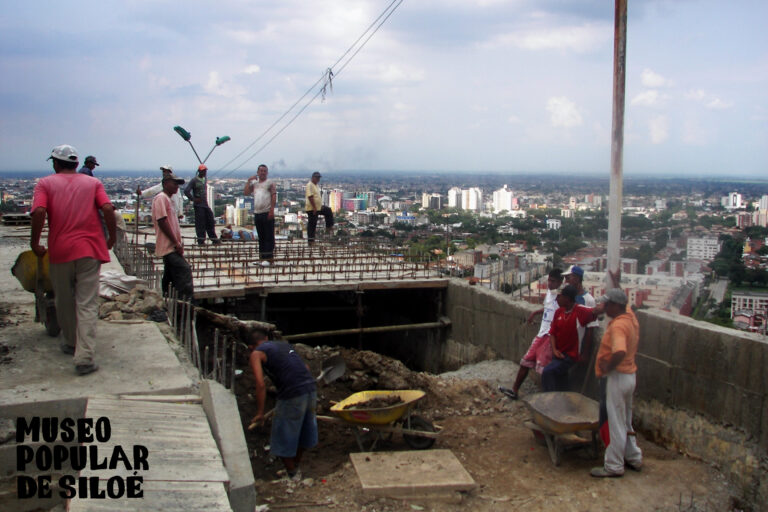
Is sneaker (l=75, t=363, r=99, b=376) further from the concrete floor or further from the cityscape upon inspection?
the cityscape

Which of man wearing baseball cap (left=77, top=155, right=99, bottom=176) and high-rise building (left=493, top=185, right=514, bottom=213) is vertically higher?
man wearing baseball cap (left=77, top=155, right=99, bottom=176)

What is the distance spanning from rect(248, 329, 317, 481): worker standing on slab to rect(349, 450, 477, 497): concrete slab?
1.99ft

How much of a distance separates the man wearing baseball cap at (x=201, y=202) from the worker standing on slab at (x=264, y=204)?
34.4 inches

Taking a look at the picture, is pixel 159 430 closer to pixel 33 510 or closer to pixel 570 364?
pixel 33 510

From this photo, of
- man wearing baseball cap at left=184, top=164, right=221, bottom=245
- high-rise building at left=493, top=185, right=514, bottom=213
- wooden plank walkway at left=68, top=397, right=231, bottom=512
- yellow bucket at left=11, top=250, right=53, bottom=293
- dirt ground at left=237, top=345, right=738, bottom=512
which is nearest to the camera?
wooden plank walkway at left=68, top=397, right=231, bottom=512

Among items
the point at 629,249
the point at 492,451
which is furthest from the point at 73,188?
the point at 629,249

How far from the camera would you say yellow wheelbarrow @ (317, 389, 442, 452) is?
6.49 m

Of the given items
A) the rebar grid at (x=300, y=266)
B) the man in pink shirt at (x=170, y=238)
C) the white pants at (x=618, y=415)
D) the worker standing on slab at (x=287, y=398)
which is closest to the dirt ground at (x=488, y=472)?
the white pants at (x=618, y=415)

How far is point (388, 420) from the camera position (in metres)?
6.57

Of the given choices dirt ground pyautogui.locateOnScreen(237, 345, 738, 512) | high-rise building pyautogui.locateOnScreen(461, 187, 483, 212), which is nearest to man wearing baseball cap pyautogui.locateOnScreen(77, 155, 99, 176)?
dirt ground pyautogui.locateOnScreen(237, 345, 738, 512)

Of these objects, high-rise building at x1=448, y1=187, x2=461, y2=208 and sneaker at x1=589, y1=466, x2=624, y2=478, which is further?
high-rise building at x1=448, y1=187, x2=461, y2=208

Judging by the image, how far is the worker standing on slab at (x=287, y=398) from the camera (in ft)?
19.6

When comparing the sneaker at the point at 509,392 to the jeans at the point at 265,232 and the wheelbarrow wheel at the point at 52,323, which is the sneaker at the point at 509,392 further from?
the jeans at the point at 265,232

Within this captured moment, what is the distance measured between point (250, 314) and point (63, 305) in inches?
274
